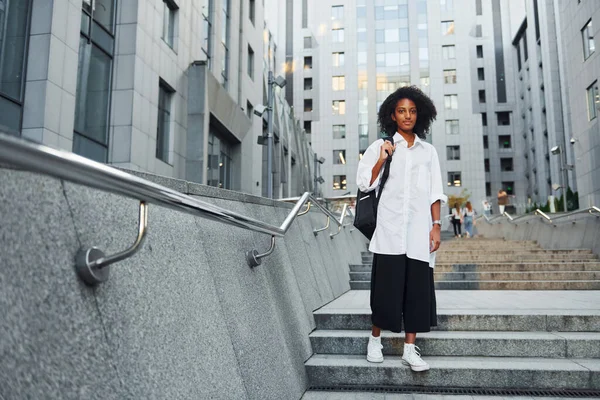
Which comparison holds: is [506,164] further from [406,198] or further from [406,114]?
[406,198]

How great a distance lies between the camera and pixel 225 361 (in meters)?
2.39

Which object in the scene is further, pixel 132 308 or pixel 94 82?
pixel 94 82

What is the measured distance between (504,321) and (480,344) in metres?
0.48

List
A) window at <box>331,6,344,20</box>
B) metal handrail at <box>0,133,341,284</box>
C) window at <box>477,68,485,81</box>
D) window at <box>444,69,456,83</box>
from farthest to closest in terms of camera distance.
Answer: window at <box>477,68,485,81</box> < window at <box>331,6,344,20</box> < window at <box>444,69,456,83</box> < metal handrail at <box>0,133,341,284</box>

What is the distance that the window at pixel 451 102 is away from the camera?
47375 mm

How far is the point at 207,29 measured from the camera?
1795 cm

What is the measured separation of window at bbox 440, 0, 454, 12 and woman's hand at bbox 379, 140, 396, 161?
168ft

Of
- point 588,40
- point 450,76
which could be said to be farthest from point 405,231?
point 450,76

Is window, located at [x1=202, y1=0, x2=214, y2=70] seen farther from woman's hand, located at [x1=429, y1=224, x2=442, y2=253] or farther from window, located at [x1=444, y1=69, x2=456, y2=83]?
window, located at [x1=444, y1=69, x2=456, y2=83]

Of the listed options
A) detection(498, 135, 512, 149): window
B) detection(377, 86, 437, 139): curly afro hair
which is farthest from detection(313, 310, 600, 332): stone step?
detection(498, 135, 512, 149): window

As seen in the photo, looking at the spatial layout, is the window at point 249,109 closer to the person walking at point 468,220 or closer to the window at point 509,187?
the person walking at point 468,220

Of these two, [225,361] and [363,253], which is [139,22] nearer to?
[363,253]

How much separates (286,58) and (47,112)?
1840 inches

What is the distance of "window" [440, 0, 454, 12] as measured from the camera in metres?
48.6
